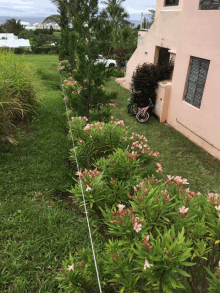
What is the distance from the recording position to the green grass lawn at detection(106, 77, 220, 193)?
6.61m

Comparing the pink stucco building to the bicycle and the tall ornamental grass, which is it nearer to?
the bicycle

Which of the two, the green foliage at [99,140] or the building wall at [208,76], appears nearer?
the green foliage at [99,140]

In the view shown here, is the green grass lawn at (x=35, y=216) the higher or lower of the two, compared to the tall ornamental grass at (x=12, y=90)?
lower

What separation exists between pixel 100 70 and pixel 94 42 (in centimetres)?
83

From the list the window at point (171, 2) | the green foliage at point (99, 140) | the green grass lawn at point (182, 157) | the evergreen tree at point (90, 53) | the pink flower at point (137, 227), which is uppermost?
the window at point (171, 2)

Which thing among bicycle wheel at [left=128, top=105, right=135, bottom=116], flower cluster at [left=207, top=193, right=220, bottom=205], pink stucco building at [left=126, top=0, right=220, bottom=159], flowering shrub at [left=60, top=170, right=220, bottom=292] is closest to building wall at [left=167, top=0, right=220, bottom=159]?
pink stucco building at [left=126, top=0, right=220, bottom=159]

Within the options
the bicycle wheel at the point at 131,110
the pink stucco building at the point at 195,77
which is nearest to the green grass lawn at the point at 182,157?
the pink stucco building at the point at 195,77

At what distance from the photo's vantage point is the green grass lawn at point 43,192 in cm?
338

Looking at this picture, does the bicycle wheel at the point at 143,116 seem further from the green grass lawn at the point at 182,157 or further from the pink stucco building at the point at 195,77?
the pink stucco building at the point at 195,77

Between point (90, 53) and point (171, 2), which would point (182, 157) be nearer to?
point (90, 53)

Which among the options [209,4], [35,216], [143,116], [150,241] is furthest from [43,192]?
[209,4]

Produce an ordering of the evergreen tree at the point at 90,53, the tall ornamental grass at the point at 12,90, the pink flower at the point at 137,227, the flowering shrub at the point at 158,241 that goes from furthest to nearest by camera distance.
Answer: the tall ornamental grass at the point at 12,90
the evergreen tree at the point at 90,53
the pink flower at the point at 137,227
the flowering shrub at the point at 158,241

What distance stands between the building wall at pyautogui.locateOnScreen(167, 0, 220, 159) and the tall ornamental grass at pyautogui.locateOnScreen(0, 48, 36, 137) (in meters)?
5.58

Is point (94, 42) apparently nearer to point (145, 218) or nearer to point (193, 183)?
point (193, 183)
